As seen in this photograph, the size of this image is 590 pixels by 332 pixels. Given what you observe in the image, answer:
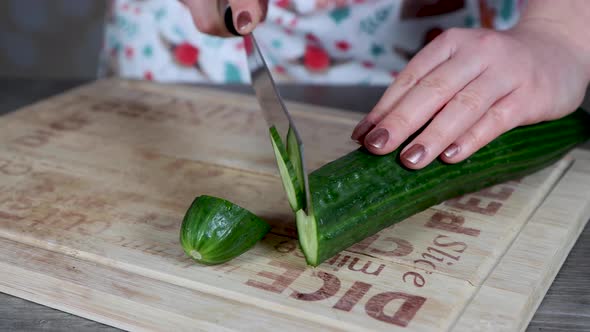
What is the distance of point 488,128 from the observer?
161 cm

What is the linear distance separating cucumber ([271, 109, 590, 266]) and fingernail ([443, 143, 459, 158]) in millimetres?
25

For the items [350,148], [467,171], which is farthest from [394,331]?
[350,148]

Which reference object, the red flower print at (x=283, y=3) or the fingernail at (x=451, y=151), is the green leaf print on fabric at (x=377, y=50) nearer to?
the red flower print at (x=283, y=3)

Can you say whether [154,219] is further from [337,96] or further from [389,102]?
[337,96]

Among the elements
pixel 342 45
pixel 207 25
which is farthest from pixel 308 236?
pixel 342 45

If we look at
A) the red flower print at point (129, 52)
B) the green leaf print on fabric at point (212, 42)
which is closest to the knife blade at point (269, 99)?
the green leaf print on fabric at point (212, 42)

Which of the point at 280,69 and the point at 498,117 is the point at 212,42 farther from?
the point at 498,117

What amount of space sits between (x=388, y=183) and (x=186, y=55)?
1358mm

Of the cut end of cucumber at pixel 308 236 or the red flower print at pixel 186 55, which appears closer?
the cut end of cucumber at pixel 308 236

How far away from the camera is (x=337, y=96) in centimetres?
246

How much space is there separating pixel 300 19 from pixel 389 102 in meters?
0.90

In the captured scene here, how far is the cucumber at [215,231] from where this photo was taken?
1360mm

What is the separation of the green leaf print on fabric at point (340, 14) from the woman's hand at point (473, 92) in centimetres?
76

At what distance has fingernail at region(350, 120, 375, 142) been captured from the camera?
5.28ft
